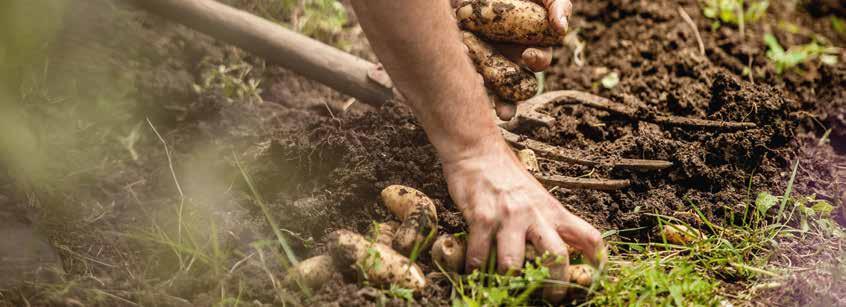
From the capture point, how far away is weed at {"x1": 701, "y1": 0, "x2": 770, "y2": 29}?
3670mm

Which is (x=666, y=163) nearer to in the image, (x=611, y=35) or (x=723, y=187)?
(x=723, y=187)

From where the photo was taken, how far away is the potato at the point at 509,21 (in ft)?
7.39

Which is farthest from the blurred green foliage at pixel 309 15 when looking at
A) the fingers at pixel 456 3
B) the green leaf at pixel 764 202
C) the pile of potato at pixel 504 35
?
the green leaf at pixel 764 202

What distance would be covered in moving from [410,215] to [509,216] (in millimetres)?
328

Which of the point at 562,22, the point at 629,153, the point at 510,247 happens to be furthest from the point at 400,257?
the point at 629,153

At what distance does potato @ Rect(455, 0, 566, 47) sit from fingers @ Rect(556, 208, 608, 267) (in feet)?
2.18

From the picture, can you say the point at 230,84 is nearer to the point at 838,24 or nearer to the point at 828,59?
the point at 828,59

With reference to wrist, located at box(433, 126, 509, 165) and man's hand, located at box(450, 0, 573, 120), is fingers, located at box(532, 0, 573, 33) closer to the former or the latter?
man's hand, located at box(450, 0, 573, 120)

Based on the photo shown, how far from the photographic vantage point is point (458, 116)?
206 centimetres

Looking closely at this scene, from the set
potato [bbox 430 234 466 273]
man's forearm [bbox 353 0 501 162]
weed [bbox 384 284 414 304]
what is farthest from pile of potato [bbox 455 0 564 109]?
weed [bbox 384 284 414 304]

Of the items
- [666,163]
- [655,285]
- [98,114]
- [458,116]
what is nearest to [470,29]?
[458,116]

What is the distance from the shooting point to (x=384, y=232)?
2.11 metres

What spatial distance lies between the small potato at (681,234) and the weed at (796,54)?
1.48 meters

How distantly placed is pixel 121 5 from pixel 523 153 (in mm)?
2251
